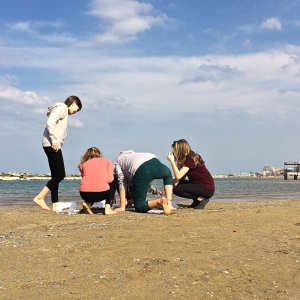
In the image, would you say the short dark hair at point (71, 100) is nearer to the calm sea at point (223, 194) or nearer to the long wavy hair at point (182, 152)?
the long wavy hair at point (182, 152)

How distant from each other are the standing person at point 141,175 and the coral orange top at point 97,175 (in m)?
0.22

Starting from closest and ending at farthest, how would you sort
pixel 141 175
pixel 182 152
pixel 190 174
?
1. pixel 141 175
2. pixel 182 152
3. pixel 190 174

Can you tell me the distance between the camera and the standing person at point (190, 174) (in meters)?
5.91

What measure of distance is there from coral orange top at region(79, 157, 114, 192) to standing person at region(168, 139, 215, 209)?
1.18 meters

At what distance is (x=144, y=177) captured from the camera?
17.2 ft

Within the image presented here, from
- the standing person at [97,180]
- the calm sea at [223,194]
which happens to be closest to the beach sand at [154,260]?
the standing person at [97,180]

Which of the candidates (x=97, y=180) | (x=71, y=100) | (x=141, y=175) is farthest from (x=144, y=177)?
(x=71, y=100)

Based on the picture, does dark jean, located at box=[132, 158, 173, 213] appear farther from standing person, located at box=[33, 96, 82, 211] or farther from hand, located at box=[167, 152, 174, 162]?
standing person, located at box=[33, 96, 82, 211]

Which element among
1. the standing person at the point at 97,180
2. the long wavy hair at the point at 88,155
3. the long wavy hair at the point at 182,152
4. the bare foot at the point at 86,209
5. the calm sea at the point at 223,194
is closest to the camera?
the standing person at the point at 97,180

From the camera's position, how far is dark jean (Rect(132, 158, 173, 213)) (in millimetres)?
5262

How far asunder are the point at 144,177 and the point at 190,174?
1235mm

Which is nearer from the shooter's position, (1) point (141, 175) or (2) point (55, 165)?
(1) point (141, 175)

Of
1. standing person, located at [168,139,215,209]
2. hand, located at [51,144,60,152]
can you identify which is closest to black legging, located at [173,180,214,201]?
standing person, located at [168,139,215,209]

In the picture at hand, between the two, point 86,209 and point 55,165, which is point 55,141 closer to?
point 55,165
